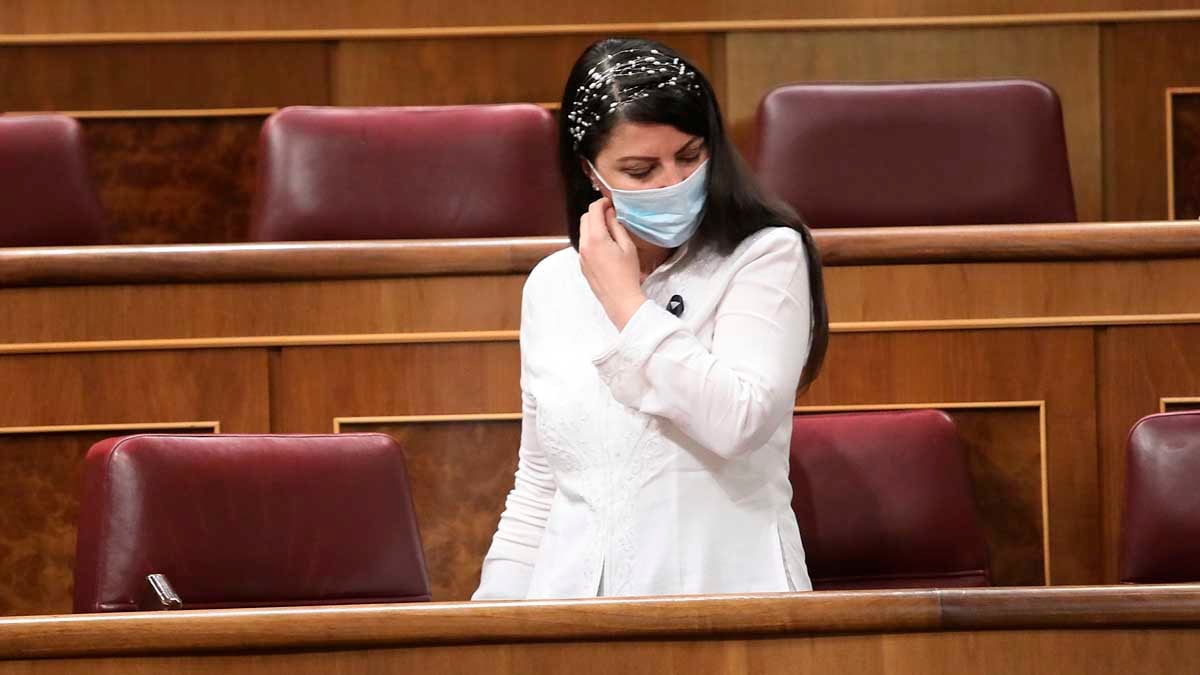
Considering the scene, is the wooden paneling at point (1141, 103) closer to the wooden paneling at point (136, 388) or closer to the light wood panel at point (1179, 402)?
the light wood panel at point (1179, 402)

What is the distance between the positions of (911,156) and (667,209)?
0.38 m

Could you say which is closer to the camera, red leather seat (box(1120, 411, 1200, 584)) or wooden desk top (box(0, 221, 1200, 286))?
red leather seat (box(1120, 411, 1200, 584))

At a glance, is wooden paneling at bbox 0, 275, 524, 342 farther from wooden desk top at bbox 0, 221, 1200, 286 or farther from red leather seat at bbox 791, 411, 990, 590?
red leather seat at bbox 791, 411, 990, 590

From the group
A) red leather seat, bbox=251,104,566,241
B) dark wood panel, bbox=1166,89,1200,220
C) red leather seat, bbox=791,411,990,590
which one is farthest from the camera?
dark wood panel, bbox=1166,89,1200,220

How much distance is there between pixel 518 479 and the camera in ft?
1.90

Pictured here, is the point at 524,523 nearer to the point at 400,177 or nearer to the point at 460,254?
the point at 460,254

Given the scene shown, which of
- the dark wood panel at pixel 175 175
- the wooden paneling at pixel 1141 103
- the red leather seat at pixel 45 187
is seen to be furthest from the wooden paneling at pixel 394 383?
the wooden paneling at pixel 1141 103

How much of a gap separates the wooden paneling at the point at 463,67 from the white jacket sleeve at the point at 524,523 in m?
0.50

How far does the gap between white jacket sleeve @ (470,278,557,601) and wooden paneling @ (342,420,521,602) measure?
147 mm

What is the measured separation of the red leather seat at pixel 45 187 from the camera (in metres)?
0.89

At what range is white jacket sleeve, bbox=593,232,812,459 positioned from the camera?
51cm

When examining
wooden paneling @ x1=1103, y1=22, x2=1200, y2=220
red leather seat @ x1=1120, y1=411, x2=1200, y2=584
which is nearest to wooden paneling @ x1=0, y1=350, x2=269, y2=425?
red leather seat @ x1=1120, y1=411, x2=1200, y2=584

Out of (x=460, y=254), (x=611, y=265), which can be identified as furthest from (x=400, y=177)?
(x=611, y=265)

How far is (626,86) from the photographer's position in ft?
1.79
